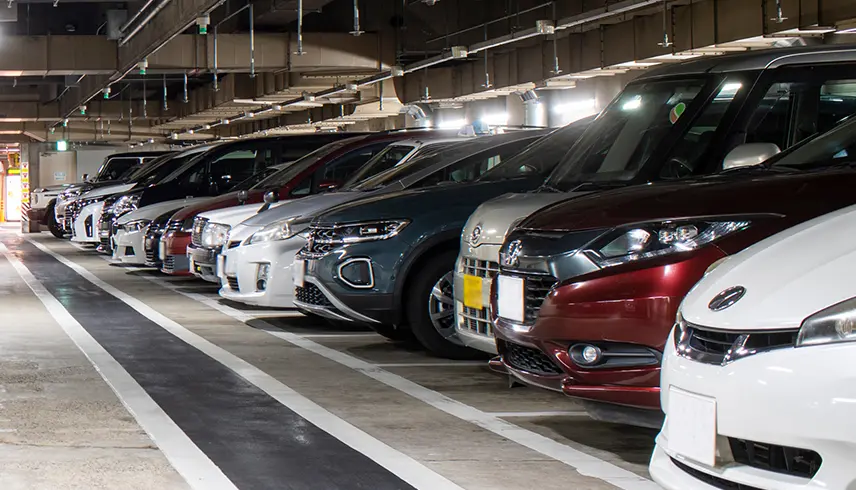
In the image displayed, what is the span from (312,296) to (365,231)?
2.63ft

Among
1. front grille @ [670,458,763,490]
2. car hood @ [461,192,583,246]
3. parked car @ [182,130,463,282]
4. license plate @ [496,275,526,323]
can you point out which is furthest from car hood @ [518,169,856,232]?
parked car @ [182,130,463,282]

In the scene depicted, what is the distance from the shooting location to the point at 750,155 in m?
5.47

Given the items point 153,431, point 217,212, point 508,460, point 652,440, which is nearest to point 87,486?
point 153,431

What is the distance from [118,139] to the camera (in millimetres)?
49969

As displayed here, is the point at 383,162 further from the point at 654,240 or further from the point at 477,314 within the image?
the point at 654,240

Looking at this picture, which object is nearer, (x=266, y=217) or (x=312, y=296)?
(x=312, y=296)

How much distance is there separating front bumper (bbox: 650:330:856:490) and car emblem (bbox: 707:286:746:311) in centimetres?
18

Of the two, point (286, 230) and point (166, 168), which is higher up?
point (166, 168)

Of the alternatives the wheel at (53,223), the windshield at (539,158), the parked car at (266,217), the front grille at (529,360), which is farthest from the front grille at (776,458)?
the wheel at (53,223)

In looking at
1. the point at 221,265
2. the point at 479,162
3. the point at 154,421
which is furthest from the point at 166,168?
the point at 154,421

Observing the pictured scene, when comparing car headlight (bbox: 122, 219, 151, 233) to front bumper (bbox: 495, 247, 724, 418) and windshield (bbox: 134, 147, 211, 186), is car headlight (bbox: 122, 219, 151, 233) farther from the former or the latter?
front bumper (bbox: 495, 247, 724, 418)

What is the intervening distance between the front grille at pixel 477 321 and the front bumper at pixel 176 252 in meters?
7.54

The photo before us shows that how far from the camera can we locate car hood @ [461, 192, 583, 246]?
6.35m

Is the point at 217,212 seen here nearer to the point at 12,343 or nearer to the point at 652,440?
the point at 12,343
